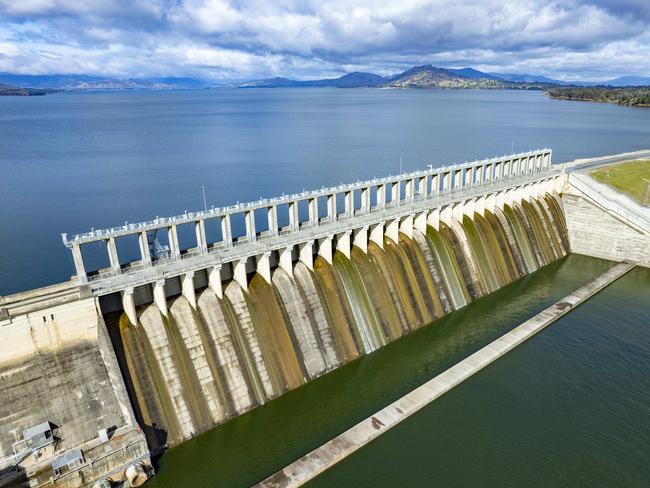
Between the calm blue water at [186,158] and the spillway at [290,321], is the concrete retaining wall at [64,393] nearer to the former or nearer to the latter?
the spillway at [290,321]

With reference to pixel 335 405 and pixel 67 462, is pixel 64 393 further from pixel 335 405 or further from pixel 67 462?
pixel 335 405

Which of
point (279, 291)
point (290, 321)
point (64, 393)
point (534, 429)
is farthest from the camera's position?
point (279, 291)

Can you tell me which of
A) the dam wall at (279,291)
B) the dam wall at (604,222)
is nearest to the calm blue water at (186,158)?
the dam wall at (279,291)

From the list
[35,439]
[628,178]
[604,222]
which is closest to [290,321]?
[35,439]

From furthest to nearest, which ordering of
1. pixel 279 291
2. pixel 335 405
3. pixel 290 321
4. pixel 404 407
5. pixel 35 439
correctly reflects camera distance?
pixel 279 291, pixel 290 321, pixel 335 405, pixel 404 407, pixel 35 439

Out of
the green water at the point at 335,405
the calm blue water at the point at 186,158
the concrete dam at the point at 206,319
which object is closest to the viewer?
the concrete dam at the point at 206,319

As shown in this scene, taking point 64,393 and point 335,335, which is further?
point 335,335

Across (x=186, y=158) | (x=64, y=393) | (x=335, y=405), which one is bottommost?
(x=335, y=405)
